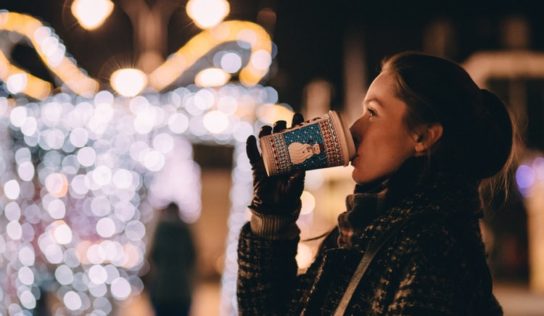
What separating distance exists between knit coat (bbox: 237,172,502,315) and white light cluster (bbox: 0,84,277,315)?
4.43m

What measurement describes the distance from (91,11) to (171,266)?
10.9ft

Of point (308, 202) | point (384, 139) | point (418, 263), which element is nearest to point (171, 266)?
point (384, 139)

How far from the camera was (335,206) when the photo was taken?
16.9 meters

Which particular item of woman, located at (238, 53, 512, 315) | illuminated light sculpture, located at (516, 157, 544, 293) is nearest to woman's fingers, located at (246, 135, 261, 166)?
woman, located at (238, 53, 512, 315)

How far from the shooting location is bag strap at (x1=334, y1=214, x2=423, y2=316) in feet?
5.06

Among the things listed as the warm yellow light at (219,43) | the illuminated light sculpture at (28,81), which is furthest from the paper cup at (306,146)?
the warm yellow light at (219,43)

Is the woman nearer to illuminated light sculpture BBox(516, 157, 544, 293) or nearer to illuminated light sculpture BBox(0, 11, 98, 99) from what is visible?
illuminated light sculpture BBox(0, 11, 98, 99)

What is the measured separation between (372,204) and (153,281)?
21.3 feet

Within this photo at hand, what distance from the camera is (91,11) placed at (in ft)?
18.4

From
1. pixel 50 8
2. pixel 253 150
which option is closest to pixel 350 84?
pixel 50 8

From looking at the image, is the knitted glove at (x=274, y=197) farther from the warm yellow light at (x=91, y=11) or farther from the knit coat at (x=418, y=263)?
the warm yellow light at (x=91, y=11)

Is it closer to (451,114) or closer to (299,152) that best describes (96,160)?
(299,152)

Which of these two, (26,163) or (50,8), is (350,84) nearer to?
(50,8)

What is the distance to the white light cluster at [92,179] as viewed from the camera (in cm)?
568
